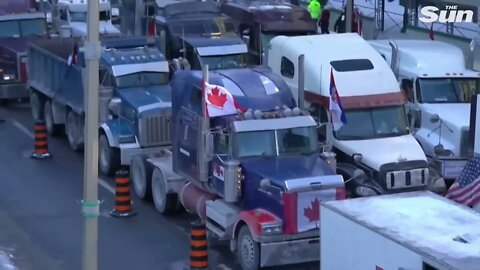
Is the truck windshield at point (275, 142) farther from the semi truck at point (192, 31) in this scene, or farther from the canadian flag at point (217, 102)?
the semi truck at point (192, 31)

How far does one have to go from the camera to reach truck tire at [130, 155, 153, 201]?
20938 millimetres

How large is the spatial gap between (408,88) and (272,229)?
783cm

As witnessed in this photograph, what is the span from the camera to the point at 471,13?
122 feet

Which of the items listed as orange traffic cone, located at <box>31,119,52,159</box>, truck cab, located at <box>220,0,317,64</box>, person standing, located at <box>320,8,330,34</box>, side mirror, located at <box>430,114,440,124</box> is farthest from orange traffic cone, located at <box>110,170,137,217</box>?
person standing, located at <box>320,8,330,34</box>

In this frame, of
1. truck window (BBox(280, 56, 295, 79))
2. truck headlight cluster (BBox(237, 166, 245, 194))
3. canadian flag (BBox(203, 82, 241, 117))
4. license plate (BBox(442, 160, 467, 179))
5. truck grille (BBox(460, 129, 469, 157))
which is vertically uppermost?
canadian flag (BBox(203, 82, 241, 117))

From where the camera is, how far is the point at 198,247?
1702 cm

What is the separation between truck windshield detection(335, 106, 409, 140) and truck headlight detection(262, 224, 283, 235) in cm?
447

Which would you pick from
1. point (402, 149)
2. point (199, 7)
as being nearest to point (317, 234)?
point (402, 149)

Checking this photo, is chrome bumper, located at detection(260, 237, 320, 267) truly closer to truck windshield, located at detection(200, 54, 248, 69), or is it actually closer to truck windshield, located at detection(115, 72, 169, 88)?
truck windshield, located at detection(115, 72, 169, 88)

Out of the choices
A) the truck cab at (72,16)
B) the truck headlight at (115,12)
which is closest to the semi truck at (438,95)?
the truck cab at (72,16)

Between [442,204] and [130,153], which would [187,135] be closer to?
[130,153]

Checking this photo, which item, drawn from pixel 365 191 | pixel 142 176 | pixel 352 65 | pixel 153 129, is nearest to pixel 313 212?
pixel 365 191

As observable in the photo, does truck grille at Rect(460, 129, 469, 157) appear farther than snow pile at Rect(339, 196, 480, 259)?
Yes

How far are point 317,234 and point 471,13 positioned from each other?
22099mm
